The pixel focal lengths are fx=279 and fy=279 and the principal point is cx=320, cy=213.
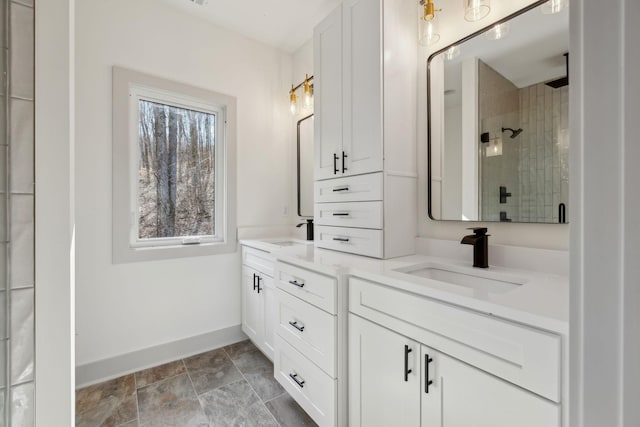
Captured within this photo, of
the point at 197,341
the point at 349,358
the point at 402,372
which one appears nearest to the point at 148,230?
the point at 197,341

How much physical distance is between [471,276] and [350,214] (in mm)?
716

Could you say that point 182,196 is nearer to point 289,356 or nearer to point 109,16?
point 109,16

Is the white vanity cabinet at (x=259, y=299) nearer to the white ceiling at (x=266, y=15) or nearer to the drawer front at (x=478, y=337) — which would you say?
the drawer front at (x=478, y=337)

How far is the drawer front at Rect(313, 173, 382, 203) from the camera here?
1.54m

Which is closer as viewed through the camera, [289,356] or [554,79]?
[554,79]

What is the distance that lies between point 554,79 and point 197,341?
2767 millimetres

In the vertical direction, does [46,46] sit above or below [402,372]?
above

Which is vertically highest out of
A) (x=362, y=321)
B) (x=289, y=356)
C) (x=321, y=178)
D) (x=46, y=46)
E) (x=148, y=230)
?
(x=46, y=46)

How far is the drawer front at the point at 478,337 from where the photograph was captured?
0.71 meters

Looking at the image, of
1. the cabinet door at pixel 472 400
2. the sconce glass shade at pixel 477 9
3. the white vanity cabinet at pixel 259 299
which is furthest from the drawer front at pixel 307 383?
the sconce glass shade at pixel 477 9

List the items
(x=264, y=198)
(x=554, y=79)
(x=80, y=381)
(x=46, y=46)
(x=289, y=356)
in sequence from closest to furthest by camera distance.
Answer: (x=46, y=46), (x=554, y=79), (x=289, y=356), (x=80, y=381), (x=264, y=198)

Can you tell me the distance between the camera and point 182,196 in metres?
2.31

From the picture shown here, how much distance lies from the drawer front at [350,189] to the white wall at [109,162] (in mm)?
946

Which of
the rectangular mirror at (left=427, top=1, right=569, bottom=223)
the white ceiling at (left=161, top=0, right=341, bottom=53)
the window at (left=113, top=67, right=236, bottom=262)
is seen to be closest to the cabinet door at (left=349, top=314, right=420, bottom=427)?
the rectangular mirror at (left=427, top=1, right=569, bottom=223)
